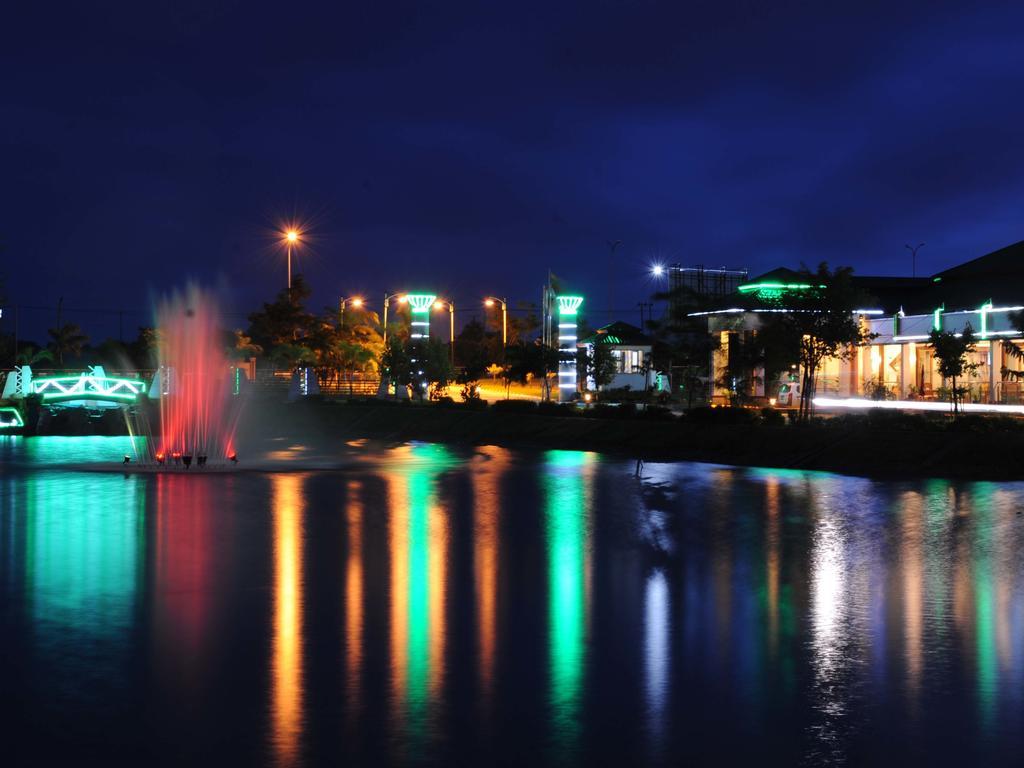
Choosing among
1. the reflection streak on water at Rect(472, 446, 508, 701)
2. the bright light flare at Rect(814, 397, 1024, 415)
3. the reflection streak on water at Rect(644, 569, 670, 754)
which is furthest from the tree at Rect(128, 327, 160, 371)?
the reflection streak on water at Rect(644, 569, 670, 754)

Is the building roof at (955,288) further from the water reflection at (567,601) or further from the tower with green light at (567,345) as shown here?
the water reflection at (567,601)

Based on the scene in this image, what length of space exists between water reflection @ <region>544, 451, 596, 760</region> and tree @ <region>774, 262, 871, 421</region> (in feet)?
49.6

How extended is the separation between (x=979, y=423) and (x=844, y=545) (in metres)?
14.2

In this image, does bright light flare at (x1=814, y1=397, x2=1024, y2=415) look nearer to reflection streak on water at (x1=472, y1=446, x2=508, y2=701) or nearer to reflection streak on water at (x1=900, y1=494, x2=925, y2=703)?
reflection streak on water at (x1=472, y1=446, x2=508, y2=701)

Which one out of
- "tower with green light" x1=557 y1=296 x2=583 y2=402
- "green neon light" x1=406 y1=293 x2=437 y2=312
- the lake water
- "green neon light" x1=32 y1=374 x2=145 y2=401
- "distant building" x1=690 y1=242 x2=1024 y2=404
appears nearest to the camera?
the lake water

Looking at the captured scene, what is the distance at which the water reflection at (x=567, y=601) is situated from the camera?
709 cm

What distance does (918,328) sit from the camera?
163ft

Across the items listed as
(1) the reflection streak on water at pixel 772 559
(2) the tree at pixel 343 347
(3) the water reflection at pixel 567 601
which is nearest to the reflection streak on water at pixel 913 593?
(1) the reflection streak on water at pixel 772 559

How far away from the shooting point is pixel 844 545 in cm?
1455

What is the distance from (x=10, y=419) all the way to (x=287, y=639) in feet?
156

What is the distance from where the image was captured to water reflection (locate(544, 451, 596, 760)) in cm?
709

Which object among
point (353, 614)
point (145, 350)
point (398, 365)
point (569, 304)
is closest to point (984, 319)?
point (569, 304)

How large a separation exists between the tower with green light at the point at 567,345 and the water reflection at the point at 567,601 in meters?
34.5

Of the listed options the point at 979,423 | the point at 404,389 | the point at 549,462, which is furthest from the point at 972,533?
the point at 404,389
